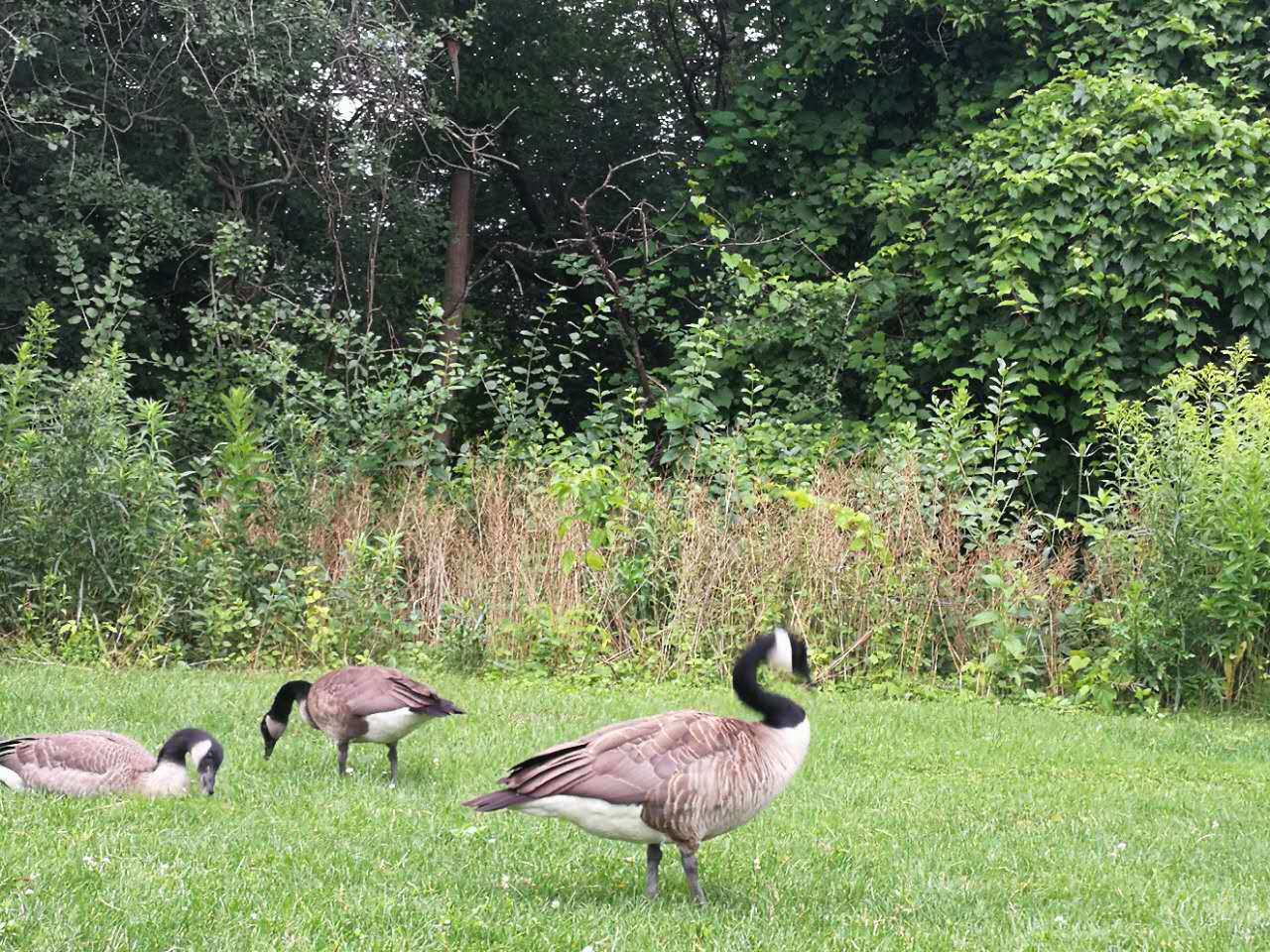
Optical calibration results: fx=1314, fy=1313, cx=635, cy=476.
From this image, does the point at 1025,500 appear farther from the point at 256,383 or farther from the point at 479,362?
the point at 256,383

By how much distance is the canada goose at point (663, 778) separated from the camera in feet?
14.9

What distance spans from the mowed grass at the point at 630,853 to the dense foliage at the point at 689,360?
2.34m

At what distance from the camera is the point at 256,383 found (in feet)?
44.3

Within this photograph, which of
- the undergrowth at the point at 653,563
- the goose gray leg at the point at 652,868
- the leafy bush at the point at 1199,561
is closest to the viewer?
the goose gray leg at the point at 652,868

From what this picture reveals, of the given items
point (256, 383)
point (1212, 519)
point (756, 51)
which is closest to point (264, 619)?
point (256, 383)

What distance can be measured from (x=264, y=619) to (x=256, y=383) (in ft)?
10.7

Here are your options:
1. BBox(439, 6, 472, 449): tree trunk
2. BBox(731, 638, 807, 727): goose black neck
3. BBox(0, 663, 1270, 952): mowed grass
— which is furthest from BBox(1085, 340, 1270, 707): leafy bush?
BBox(439, 6, 472, 449): tree trunk

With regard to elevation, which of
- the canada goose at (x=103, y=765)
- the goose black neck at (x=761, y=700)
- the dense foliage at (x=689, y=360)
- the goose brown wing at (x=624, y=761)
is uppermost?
the dense foliage at (x=689, y=360)

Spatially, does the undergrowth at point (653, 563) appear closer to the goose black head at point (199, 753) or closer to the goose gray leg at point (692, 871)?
the goose black head at point (199, 753)

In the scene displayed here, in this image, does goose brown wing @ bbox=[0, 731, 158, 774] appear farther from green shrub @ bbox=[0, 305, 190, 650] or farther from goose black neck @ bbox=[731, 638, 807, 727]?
green shrub @ bbox=[0, 305, 190, 650]

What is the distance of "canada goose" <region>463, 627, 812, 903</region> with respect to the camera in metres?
4.54

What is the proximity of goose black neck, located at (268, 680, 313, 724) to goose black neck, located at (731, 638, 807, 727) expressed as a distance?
2998 millimetres

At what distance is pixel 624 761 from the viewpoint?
15.2 feet

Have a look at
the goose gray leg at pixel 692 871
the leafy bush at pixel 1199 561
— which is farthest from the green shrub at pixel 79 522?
the leafy bush at pixel 1199 561
